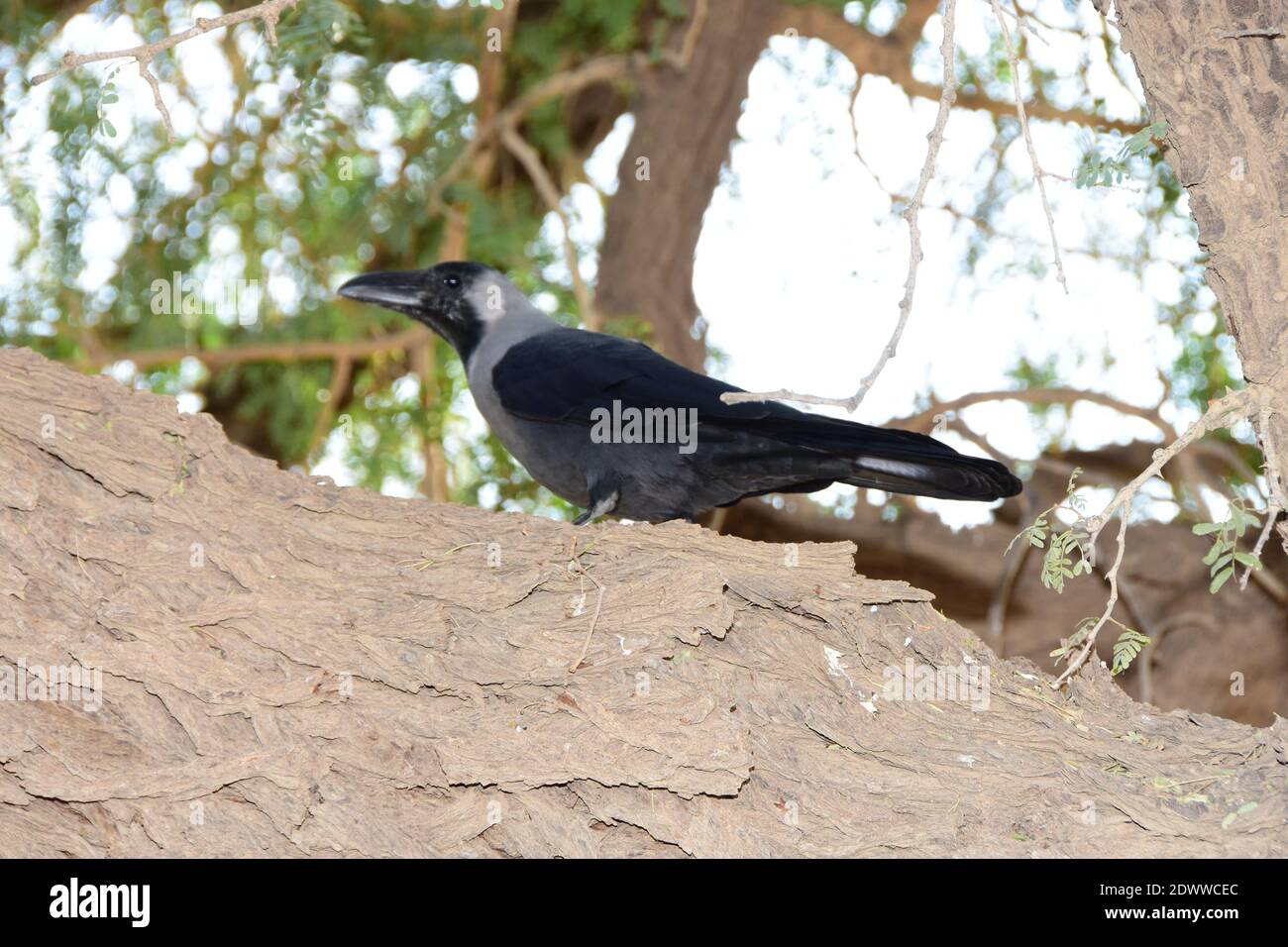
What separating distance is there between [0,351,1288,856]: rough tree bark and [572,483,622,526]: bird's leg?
0.91m

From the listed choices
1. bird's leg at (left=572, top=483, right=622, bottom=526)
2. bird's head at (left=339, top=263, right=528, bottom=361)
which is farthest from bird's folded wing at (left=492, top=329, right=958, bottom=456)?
bird's head at (left=339, top=263, right=528, bottom=361)

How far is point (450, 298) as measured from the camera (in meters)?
4.91

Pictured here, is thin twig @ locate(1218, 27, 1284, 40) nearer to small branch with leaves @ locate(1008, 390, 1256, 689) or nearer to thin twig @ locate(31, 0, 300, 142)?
small branch with leaves @ locate(1008, 390, 1256, 689)

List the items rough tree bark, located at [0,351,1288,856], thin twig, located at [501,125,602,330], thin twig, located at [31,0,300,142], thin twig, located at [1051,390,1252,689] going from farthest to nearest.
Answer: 1. thin twig, located at [501,125,602,330]
2. rough tree bark, located at [0,351,1288,856]
3. thin twig, located at [1051,390,1252,689]
4. thin twig, located at [31,0,300,142]

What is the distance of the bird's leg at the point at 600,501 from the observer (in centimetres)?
408

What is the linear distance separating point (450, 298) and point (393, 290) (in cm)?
21

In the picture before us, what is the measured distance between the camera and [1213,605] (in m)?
5.81

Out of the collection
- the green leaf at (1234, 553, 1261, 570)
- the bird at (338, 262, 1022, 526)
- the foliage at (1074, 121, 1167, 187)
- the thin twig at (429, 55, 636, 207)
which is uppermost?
the thin twig at (429, 55, 636, 207)

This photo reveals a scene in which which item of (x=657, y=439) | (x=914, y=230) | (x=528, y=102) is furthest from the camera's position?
(x=528, y=102)

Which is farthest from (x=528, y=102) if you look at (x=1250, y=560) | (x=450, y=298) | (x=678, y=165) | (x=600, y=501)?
(x=1250, y=560)

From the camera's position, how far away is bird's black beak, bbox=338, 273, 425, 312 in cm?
480

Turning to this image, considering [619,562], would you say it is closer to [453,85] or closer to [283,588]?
[283,588]

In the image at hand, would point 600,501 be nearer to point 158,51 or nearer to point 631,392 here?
point 631,392

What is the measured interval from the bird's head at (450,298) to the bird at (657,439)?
73 mm
